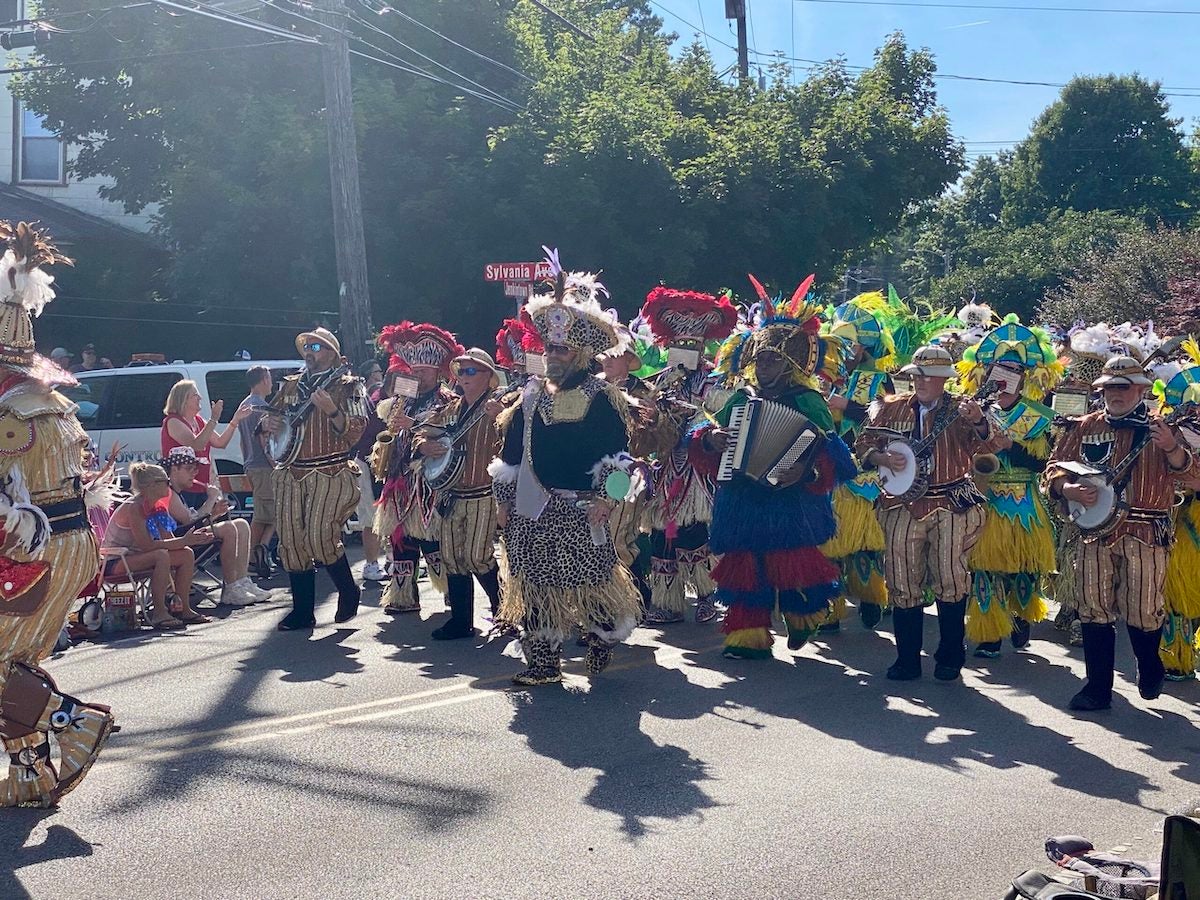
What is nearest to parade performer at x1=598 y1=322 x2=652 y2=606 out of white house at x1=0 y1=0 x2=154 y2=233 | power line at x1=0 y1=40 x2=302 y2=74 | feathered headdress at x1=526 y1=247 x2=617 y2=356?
feathered headdress at x1=526 y1=247 x2=617 y2=356

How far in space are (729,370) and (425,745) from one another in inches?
128

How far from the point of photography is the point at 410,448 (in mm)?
9992

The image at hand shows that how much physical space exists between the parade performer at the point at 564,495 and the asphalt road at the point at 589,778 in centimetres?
45

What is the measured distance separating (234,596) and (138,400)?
4.72 meters

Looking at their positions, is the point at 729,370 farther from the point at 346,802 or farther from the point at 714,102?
the point at 714,102

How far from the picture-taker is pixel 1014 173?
5650cm

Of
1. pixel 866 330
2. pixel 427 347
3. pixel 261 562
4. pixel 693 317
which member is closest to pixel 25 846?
pixel 427 347

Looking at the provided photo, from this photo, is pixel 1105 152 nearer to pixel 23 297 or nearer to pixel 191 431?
pixel 191 431

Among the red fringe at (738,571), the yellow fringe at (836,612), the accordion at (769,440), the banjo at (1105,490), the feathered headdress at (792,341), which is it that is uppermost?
the feathered headdress at (792,341)

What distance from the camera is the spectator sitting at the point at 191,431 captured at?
11320 millimetres

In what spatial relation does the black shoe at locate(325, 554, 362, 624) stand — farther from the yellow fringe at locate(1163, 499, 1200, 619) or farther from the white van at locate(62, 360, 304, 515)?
the yellow fringe at locate(1163, 499, 1200, 619)

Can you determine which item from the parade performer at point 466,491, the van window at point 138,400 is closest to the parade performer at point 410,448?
the parade performer at point 466,491

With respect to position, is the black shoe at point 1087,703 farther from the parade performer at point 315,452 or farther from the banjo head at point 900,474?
the parade performer at point 315,452

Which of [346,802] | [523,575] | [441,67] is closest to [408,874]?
→ [346,802]
